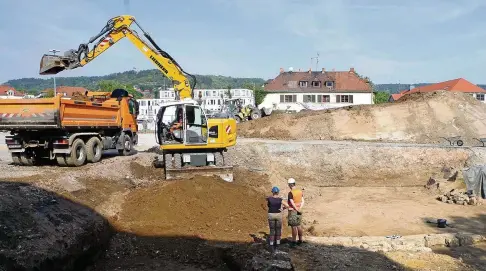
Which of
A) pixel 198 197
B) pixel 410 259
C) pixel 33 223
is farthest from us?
pixel 198 197

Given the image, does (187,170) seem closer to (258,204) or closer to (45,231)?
(258,204)

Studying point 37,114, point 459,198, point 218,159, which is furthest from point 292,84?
point 37,114

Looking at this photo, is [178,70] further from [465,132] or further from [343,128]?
[465,132]

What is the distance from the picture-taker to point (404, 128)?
28797mm

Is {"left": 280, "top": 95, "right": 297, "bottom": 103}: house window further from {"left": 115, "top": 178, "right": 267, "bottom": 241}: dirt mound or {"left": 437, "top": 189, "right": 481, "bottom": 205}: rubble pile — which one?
{"left": 115, "top": 178, "right": 267, "bottom": 241}: dirt mound

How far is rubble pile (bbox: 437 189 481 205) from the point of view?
1606 centimetres

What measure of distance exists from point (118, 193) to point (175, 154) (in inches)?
114

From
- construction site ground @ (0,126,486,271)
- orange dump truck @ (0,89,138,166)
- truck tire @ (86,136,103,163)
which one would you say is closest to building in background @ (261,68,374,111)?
construction site ground @ (0,126,486,271)

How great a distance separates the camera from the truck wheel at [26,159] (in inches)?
606

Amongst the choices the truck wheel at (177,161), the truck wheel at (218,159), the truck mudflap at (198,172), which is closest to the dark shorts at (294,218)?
the truck mudflap at (198,172)

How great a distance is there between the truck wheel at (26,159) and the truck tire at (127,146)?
424 cm

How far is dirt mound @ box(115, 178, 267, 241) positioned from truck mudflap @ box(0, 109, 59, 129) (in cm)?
375

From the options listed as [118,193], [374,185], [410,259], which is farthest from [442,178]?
[118,193]

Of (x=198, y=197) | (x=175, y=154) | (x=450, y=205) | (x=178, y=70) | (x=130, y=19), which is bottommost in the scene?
(x=450, y=205)
